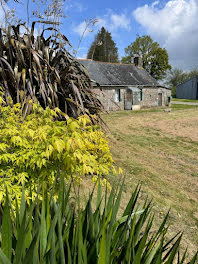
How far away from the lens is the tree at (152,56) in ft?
142

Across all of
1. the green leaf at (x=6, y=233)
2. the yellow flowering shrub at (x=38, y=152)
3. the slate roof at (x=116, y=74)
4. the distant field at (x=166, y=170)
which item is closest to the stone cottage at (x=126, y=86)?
the slate roof at (x=116, y=74)

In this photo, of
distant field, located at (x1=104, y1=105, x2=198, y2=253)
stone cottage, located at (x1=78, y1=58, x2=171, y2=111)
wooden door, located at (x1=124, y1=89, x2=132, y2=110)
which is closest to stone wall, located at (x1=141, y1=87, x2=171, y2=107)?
stone cottage, located at (x1=78, y1=58, x2=171, y2=111)

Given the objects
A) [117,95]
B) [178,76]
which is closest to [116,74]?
[117,95]

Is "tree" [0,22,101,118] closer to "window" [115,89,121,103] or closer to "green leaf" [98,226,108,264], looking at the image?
"green leaf" [98,226,108,264]

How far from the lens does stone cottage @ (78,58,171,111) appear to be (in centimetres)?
2131

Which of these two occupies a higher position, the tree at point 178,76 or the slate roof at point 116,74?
the tree at point 178,76

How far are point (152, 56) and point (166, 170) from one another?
44058 millimetres

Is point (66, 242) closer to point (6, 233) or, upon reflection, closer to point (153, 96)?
point (6, 233)

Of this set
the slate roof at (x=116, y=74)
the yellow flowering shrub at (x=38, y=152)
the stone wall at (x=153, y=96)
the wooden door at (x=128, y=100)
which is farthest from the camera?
the stone wall at (x=153, y=96)

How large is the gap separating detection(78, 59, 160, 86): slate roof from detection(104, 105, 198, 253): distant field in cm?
1290

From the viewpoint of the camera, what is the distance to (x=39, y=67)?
326 centimetres

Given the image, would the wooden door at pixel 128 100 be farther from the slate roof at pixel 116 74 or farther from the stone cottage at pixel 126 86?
the slate roof at pixel 116 74

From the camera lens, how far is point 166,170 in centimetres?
563

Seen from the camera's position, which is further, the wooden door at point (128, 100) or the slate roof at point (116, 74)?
the wooden door at point (128, 100)
